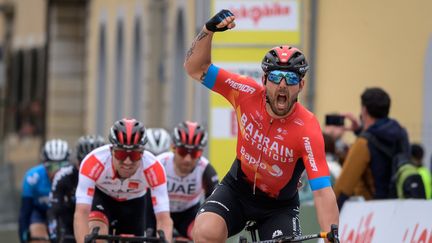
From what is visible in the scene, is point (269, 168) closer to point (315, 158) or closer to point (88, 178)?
point (315, 158)

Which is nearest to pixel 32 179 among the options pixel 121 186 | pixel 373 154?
pixel 121 186

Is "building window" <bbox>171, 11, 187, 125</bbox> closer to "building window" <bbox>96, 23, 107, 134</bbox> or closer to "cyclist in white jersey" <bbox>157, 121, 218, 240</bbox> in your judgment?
"building window" <bbox>96, 23, 107, 134</bbox>

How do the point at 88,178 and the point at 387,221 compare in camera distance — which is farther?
the point at 88,178

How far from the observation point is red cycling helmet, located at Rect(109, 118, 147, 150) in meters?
10.8

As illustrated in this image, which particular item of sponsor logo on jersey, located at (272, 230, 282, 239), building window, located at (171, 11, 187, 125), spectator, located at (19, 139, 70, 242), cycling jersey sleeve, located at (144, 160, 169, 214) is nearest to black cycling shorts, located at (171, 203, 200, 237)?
spectator, located at (19, 139, 70, 242)

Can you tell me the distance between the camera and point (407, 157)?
1152cm

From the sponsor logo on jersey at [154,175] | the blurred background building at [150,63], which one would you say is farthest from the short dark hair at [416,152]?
the sponsor logo on jersey at [154,175]

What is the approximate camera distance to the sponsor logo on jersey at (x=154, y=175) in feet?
36.9

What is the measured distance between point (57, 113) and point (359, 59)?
70.9 ft

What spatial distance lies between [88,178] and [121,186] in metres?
0.58

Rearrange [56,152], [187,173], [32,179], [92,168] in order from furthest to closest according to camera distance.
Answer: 1. [32,179]
2. [56,152]
3. [187,173]
4. [92,168]

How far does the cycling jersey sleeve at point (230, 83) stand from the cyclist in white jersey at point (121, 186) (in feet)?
5.47

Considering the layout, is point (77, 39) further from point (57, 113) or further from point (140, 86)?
point (140, 86)

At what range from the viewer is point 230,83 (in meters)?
9.28
